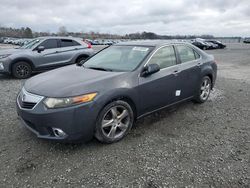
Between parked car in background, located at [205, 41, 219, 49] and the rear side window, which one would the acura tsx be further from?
parked car in background, located at [205, 41, 219, 49]

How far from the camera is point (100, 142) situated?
3.06m

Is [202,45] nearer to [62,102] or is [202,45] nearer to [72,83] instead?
[72,83]

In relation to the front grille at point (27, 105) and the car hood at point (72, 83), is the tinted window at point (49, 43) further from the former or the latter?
the front grille at point (27, 105)

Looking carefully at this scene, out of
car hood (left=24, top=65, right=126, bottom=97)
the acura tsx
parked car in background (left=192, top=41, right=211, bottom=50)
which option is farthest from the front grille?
parked car in background (left=192, top=41, right=211, bottom=50)

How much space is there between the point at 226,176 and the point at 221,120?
1.77 meters

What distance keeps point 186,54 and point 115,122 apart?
2.28m

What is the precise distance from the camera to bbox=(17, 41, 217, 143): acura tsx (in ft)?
8.66

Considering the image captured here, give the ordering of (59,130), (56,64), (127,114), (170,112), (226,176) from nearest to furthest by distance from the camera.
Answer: (226,176)
(59,130)
(127,114)
(170,112)
(56,64)

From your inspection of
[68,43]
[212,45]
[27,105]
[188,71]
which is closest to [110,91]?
[27,105]

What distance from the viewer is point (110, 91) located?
287 cm

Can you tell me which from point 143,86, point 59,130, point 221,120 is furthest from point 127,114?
point 221,120

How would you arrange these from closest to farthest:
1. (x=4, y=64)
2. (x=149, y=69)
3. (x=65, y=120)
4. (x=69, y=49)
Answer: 1. (x=65, y=120)
2. (x=149, y=69)
3. (x=4, y=64)
4. (x=69, y=49)

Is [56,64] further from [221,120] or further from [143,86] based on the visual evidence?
[221,120]

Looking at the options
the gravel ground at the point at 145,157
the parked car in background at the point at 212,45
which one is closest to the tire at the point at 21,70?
the gravel ground at the point at 145,157
